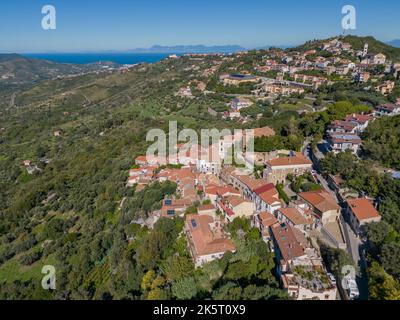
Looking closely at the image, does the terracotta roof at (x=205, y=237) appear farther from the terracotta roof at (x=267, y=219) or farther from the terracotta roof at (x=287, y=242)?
the terracotta roof at (x=287, y=242)

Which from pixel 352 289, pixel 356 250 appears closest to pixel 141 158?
pixel 356 250

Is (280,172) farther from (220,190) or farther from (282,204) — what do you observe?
(220,190)

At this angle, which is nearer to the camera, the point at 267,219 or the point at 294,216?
the point at 294,216

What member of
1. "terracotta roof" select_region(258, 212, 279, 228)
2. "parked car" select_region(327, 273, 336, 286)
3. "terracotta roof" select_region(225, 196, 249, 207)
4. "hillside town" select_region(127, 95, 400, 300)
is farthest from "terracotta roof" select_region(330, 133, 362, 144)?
"parked car" select_region(327, 273, 336, 286)

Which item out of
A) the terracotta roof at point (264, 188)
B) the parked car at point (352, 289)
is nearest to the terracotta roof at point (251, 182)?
the terracotta roof at point (264, 188)

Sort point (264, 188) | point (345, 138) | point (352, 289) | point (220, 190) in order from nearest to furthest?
point (352, 289)
point (264, 188)
point (220, 190)
point (345, 138)
